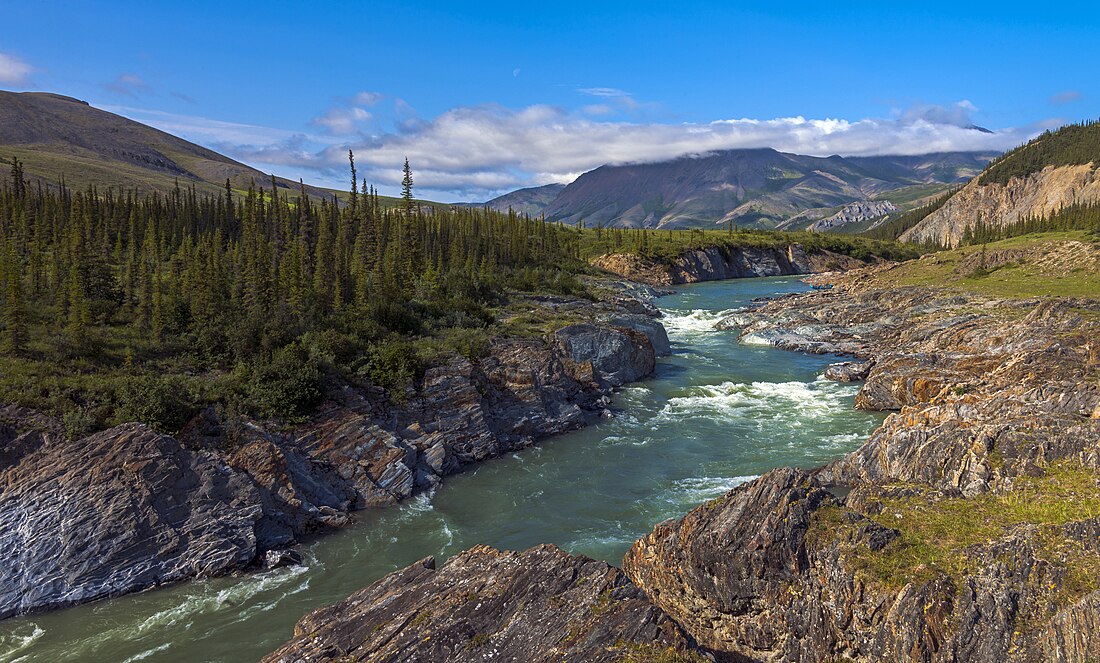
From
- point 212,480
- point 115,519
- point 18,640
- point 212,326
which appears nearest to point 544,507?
point 212,480

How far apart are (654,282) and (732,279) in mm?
28667

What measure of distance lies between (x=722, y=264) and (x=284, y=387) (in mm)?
133155

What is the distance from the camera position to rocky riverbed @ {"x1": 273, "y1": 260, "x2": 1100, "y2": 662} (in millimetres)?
12977

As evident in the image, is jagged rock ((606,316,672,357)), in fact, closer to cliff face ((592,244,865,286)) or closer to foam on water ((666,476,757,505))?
foam on water ((666,476,757,505))

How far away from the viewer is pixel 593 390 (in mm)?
43375

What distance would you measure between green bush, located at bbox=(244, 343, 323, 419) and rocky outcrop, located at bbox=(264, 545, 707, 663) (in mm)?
17407

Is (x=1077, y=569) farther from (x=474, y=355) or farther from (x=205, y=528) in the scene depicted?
(x=474, y=355)

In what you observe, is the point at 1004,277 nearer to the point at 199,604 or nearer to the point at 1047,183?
the point at 199,604

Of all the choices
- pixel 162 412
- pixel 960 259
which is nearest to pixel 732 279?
pixel 960 259

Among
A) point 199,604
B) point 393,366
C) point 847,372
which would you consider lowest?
point 199,604

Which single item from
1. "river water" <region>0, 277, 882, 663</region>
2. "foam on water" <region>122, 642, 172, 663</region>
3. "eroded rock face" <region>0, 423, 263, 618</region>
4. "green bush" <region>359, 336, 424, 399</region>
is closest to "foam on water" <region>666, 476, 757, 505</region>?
"river water" <region>0, 277, 882, 663</region>

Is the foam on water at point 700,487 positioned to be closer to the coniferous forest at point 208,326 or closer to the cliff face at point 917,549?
the cliff face at point 917,549

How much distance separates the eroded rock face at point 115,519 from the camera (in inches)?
823

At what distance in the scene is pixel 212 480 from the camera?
2481cm
